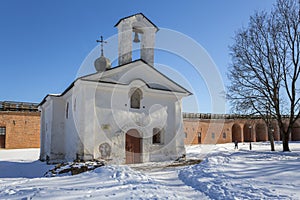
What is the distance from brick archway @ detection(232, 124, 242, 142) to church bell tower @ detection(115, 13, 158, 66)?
1222 inches

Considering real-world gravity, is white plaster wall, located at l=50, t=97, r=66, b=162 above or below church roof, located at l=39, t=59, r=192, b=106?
below

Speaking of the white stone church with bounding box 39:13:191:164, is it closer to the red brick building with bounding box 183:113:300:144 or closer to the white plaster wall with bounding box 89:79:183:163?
the white plaster wall with bounding box 89:79:183:163

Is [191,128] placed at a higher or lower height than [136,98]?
lower

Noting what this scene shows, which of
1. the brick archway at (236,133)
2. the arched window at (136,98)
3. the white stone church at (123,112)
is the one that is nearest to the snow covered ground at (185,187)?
the white stone church at (123,112)

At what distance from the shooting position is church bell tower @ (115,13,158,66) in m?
15.0

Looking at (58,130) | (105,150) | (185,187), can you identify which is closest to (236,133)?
(58,130)

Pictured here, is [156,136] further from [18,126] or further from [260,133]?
[260,133]

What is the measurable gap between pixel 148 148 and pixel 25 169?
719cm

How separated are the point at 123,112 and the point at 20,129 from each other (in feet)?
57.2

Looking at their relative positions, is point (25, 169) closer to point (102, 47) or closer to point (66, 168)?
point (66, 168)

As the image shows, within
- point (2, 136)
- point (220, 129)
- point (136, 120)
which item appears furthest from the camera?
point (220, 129)

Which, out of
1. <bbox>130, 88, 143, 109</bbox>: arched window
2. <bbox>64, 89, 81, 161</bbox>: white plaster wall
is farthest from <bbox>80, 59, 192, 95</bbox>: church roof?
<bbox>64, 89, 81, 161</bbox>: white plaster wall

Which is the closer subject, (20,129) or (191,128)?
(20,129)

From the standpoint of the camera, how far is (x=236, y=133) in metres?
43.2
